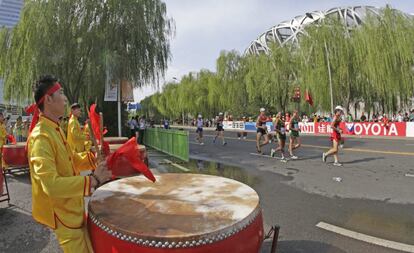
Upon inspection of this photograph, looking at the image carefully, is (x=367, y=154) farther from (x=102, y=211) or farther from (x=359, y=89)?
(x=359, y=89)

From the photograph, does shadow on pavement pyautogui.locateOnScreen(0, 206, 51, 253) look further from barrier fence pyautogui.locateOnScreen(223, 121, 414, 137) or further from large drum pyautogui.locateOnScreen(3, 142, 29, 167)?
barrier fence pyautogui.locateOnScreen(223, 121, 414, 137)

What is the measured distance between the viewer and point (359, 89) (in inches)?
1177

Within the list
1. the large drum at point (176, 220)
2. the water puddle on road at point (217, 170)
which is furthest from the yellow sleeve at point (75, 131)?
the water puddle on road at point (217, 170)

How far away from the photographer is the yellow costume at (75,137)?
18.7 feet

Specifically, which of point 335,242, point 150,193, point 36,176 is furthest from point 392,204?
point 36,176

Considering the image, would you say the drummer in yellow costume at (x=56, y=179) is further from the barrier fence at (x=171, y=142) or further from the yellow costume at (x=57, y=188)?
the barrier fence at (x=171, y=142)

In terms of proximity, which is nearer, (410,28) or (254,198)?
(254,198)

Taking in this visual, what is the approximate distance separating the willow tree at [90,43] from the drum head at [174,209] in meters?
12.1

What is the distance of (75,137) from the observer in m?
5.75

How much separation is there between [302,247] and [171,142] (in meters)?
9.97

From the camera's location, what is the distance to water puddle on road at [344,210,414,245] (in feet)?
14.1

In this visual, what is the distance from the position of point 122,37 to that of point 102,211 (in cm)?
1362

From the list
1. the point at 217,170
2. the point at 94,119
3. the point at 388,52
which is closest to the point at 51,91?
the point at 94,119

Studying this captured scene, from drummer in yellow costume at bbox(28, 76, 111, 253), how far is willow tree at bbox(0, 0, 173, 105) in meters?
12.2
